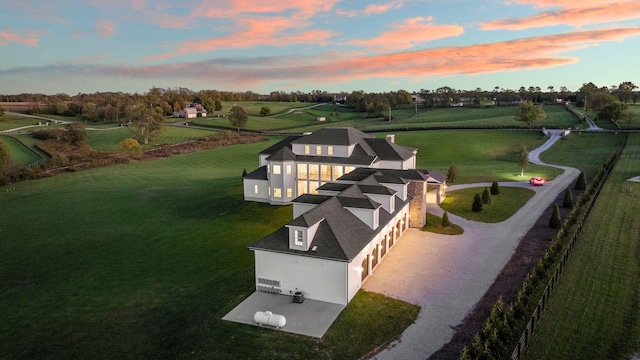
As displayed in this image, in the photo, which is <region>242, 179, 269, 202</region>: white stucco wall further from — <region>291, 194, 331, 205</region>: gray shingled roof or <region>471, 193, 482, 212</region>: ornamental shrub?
<region>471, 193, 482, 212</region>: ornamental shrub

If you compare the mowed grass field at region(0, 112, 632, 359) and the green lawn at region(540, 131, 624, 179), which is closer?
the mowed grass field at region(0, 112, 632, 359)

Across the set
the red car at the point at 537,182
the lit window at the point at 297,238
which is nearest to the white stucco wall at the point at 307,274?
the lit window at the point at 297,238

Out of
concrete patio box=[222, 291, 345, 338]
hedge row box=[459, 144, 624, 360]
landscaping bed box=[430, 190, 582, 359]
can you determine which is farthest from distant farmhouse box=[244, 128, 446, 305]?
hedge row box=[459, 144, 624, 360]

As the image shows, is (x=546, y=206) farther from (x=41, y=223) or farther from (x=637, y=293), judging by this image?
(x=41, y=223)

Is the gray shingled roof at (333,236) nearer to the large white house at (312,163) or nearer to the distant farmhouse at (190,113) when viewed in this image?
the large white house at (312,163)

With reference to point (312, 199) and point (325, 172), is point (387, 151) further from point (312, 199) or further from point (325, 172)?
point (312, 199)

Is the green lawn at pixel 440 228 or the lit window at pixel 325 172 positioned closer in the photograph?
the green lawn at pixel 440 228

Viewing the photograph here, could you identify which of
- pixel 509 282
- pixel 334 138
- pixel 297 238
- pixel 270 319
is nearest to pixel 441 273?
pixel 509 282
